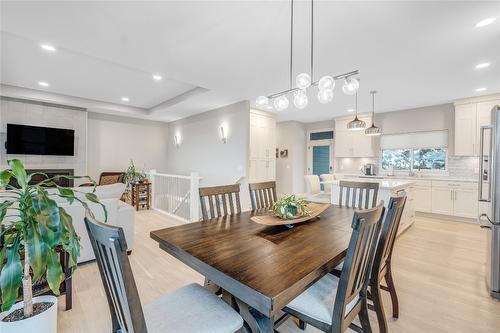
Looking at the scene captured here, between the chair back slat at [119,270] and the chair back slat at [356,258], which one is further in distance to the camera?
the chair back slat at [356,258]

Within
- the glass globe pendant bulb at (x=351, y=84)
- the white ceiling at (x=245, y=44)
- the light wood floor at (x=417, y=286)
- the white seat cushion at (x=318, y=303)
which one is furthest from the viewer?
the white ceiling at (x=245, y=44)

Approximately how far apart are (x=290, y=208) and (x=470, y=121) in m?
5.49

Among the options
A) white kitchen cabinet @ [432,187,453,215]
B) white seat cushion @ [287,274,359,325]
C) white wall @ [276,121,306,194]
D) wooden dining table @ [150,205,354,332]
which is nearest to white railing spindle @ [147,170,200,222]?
white wall @ [276,121,306,194]

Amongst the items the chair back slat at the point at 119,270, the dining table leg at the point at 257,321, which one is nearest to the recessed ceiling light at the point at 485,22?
the dining table leg at the point at 257,321

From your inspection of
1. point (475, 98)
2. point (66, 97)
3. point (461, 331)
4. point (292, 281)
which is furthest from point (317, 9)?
point (66, 97)

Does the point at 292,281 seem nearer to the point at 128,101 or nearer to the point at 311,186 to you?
the point at 311,186

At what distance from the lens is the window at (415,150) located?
5641mm

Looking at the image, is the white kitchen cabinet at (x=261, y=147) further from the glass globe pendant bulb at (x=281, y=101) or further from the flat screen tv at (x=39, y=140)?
the flat screen tv at (x=39, y=140)

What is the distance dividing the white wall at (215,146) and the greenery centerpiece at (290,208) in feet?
10.5

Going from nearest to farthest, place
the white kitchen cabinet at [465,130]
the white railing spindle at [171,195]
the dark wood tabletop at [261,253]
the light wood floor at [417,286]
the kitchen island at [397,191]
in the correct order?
the dark wood tabletop at [261,253] → the light wood floor at [417,286] → the kitchen island at [397,191] → the white kitchen cabinet at [465,130] → the white railing spindle at [171,195]

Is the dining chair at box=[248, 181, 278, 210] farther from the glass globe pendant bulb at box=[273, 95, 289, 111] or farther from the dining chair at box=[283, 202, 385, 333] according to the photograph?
A: the dining chair at box=[283, 202, 385, 333]

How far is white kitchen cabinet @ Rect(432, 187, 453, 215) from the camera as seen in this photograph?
5016 mm

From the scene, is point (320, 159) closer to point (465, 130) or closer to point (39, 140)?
point (465, 130)

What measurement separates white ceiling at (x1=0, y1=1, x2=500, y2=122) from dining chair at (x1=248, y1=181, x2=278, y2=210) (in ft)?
5.60
